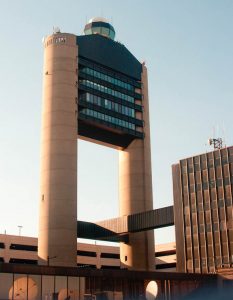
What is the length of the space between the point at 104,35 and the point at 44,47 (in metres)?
18.5

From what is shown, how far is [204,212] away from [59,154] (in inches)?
1290

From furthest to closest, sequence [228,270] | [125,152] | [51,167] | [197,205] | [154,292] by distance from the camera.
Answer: [125,152], [51,167], [197,205], [228,270], [154,292]

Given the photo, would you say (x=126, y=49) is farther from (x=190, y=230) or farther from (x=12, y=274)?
(x=12, y=274)

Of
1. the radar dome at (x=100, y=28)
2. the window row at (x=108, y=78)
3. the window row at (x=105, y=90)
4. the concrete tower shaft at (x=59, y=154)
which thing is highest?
the radar dome at (x=100, y=28)

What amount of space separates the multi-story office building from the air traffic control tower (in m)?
22.3

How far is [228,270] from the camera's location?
7844cm

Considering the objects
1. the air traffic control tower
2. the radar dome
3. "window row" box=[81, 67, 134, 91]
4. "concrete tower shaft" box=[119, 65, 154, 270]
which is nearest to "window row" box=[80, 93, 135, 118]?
the air traffic control tower

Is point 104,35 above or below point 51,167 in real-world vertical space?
above

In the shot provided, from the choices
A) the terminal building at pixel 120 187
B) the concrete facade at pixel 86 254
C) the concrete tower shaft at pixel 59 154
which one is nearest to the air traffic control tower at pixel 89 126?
the concrete tower shaft at pixel 59 154

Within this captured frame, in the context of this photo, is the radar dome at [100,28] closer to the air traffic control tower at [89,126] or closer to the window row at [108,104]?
the air traffic control tower at [89,126]

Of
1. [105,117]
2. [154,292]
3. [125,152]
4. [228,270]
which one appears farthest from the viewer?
[125,152]

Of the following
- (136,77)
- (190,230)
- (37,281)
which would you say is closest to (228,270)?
(190,230)

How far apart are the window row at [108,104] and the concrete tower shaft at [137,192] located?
4.75 metres

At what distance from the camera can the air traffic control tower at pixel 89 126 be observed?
10275 centimetres
